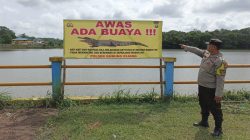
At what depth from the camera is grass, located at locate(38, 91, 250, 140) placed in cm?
587

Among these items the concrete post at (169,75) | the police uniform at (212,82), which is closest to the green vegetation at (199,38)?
the concrete post at (169,75)

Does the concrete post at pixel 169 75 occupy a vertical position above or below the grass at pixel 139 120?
above

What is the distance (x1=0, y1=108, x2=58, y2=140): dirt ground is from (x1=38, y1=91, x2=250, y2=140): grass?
0.21 metres

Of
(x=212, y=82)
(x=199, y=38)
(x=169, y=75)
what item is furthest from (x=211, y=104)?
(x=199, y=38)

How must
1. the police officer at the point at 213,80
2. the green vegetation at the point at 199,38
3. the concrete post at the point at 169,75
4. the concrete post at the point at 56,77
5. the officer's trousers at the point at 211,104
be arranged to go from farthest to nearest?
the green vegetation at the point at 199,38 → the concrete post at the point at 169,75 → the concrete post at the point at 56,77 → the officer's trousers at the point at 211,104 → the police officer at the point at 213,80

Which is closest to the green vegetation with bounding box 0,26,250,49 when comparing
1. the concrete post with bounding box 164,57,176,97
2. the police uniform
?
the concrete post with bounding box 164,57,176,97

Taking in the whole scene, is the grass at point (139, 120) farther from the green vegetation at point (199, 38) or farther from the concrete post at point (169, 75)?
the green vegetation at point (199, 38)

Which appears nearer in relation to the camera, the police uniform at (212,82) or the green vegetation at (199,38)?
the police uniform at (212,82)

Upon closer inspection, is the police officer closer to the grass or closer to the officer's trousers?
the officer's trousers

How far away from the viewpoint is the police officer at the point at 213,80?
19.1 ft

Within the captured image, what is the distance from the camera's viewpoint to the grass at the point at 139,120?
5.87 m

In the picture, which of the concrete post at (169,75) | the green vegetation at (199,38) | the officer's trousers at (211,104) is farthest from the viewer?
the green vegetation at (199,38)

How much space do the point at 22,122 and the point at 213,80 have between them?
3796 mm

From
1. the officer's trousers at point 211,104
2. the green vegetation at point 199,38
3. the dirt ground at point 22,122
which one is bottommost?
the dirt ground at point 22,122
